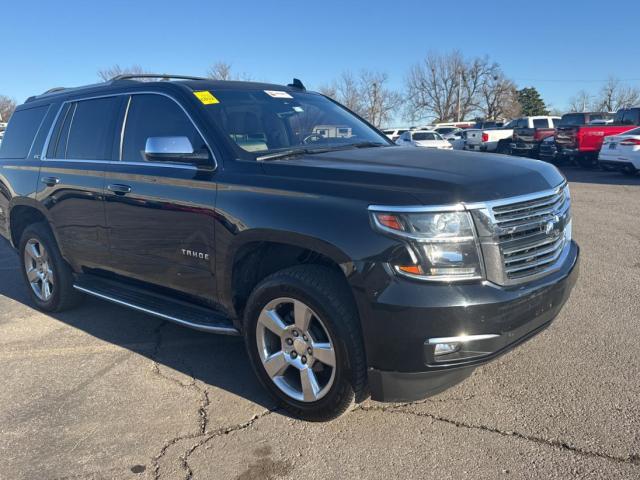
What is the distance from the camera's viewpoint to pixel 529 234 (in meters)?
2.92

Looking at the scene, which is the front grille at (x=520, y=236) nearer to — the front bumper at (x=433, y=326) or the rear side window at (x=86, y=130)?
the front bumper at (x=433, y=326)

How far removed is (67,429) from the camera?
326 cm

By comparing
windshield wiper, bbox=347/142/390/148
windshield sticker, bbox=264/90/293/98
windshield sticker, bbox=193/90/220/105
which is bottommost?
windshield wiper, bbox=347/142/390/148

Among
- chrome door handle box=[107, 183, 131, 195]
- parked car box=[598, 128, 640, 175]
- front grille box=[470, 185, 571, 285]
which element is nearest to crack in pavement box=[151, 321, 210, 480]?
chrome door handle box=[107, 183, 131, 195]

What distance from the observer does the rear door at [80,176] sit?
14.2 feet

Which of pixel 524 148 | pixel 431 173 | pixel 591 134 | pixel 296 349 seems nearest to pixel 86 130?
pixel 296 349

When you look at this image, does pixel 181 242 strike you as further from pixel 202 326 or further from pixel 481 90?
pixel 481 90

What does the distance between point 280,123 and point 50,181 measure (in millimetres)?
2280

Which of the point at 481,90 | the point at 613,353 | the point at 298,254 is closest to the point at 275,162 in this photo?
the point at 298,254

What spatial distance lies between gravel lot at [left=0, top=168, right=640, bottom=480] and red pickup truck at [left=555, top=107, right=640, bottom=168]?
601 inches

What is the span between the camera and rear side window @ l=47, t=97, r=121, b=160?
436 cm

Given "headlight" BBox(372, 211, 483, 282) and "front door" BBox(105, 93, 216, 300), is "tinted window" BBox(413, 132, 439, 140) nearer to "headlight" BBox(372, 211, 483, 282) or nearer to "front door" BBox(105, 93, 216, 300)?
"front door" BBox(105, 93, 216, 300)

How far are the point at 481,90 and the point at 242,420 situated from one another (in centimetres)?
7931

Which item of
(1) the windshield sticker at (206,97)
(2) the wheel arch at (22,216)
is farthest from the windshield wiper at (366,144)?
(2) the wheel arch at (22,216)
